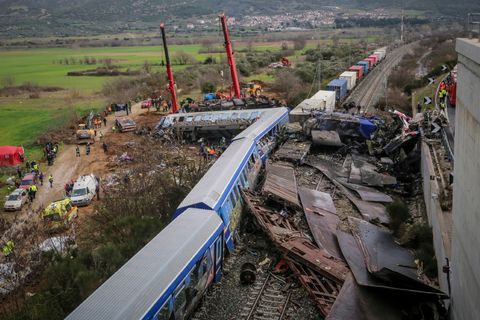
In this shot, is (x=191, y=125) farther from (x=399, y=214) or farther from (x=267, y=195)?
(x=399, y=214)

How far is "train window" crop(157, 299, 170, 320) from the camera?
920 cm

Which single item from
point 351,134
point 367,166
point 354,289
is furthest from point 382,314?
point 351,134

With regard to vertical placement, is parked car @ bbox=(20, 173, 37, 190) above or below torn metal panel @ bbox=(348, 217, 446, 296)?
below

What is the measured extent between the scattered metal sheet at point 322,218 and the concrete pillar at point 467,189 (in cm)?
482

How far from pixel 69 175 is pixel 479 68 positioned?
2815 centimetres

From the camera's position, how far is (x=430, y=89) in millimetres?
39594

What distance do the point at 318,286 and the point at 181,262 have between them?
415cm

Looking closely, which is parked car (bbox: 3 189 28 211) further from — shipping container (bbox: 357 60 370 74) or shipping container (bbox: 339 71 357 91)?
shipping container (bbox: 357 60 370 74)

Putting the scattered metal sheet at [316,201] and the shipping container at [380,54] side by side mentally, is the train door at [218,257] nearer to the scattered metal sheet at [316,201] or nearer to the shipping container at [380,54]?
the scattered metal sheet at [316,201]

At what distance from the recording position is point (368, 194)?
19.9 meters

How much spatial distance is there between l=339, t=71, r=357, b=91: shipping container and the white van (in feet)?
101

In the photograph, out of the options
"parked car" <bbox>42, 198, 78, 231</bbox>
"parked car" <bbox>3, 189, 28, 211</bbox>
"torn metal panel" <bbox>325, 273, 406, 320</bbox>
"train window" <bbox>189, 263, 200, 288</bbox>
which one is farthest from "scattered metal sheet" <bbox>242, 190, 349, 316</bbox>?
"parked car" <bbox>3, 189, 28, 211</bbox>

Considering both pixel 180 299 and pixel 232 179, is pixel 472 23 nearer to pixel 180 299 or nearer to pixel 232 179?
pixel 180 299

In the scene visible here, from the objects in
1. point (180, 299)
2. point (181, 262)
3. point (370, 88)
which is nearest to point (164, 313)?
point (180, 299)
